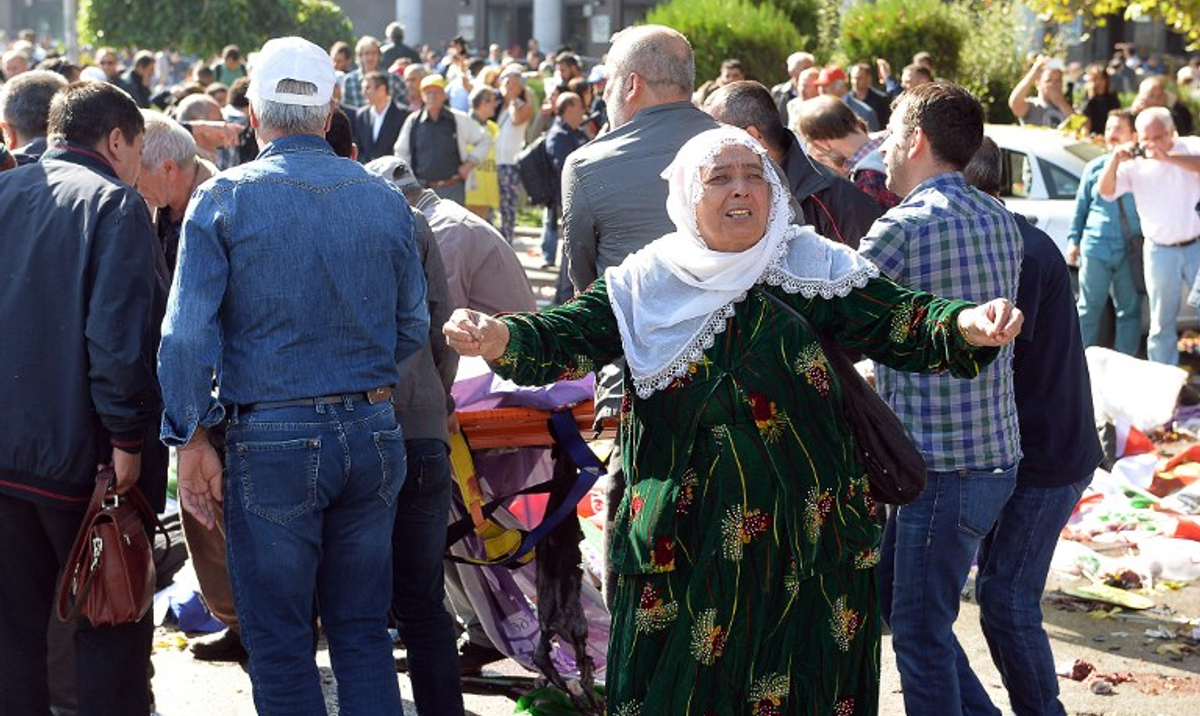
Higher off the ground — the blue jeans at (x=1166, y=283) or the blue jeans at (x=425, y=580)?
the blue jeans at (x=425, y=580)

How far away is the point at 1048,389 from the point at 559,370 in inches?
67.0

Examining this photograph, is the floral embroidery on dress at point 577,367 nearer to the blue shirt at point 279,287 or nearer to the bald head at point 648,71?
the blue shirt at point 279,287

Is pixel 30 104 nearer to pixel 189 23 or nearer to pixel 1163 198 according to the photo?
pixel 1163 198

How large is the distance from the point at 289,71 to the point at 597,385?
1.45 m

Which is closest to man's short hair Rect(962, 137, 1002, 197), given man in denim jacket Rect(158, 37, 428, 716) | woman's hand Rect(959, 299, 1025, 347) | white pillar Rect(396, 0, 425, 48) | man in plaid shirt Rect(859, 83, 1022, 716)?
man in plaid shirt Rect(859, 83, 1022, 716)

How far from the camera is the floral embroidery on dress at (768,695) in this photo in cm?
407

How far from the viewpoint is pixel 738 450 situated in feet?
13.2

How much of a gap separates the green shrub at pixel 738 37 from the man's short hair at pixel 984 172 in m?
15.5

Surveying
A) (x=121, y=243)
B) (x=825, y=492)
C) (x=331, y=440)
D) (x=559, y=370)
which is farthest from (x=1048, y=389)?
(x=121, y=243)

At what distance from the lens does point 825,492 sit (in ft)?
13.4

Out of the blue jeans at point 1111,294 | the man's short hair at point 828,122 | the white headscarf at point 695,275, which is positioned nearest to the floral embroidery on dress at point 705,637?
the white headscarf at point 695,275

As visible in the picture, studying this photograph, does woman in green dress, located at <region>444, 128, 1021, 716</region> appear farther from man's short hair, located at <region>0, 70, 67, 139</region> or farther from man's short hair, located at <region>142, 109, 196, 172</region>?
man's short hair, located at <region>0, 70, 67, 139</region>

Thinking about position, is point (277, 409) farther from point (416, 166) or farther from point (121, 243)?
point (416, 166)

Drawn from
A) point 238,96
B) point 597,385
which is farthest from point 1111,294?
point 597,385
